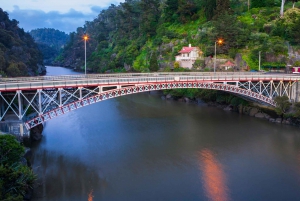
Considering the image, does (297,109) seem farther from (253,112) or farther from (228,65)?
(228,65)

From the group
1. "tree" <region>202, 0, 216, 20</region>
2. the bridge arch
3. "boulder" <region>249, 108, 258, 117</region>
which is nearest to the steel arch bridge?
the bridge arch

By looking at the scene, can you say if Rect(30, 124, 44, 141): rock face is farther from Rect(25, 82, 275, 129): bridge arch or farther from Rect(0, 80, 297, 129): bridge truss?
Rect(25, 82, 275, 129): bridge arch

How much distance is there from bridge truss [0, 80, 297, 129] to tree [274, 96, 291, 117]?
2.89 ft

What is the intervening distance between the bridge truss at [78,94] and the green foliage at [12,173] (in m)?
6.57

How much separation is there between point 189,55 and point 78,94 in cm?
3194

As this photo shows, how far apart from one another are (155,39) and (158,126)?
133ft

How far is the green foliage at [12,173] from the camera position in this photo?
53.9ft

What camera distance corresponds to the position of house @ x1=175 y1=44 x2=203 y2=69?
59.1m

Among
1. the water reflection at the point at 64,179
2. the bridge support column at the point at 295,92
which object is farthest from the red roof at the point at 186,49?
the water reflection at the point at 64,179

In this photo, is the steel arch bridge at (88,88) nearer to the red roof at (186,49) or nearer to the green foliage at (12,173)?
the green foliage at (12,173)

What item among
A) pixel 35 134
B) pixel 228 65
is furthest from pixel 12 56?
pixel 228 65

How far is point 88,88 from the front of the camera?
30.3 m

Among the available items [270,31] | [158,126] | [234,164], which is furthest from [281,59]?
[234,164]

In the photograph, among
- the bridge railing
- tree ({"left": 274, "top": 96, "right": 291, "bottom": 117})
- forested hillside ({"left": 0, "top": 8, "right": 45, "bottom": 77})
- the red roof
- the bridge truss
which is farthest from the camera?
the red roof
